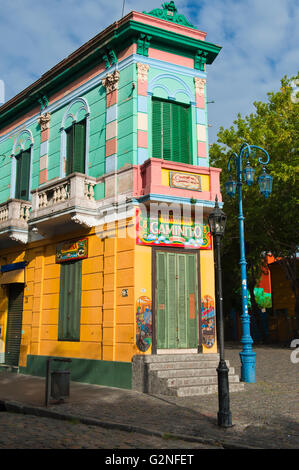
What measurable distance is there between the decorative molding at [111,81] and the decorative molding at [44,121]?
3.38 metres

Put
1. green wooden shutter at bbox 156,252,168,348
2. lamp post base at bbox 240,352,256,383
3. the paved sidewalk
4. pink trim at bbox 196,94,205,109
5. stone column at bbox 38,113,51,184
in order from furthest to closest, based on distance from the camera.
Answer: stone column at bbox 38,113,51,184
pink trim at bbox 196,94,205,109
lamp post base at bbox 240,352,256,383
green wooden shutter at bbox 156,252,168,348
the paved sidewalk

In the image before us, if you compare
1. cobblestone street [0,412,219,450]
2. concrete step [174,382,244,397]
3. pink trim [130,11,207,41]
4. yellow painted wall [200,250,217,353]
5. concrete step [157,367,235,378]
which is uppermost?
pink trim [130,11,207,41]

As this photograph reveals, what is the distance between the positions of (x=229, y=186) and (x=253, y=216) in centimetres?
885

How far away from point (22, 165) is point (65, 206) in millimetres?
5246

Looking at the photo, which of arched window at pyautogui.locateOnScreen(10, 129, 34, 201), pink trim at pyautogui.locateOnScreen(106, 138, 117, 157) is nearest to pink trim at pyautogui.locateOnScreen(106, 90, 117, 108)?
pink trim at pyautogui.locateOnScreen(106, 138, 117, 157)

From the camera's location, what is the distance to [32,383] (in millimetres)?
13133

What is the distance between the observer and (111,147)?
13.6 metres

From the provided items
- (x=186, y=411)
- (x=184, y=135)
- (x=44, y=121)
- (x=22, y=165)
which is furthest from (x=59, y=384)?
(x=22, y=165)

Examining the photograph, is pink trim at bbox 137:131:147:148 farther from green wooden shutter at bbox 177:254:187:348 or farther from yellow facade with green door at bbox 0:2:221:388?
green wooden shutter at bbox 177:254:187:348

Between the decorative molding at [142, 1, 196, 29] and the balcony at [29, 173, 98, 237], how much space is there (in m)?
5.65

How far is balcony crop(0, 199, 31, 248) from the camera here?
15.8 m

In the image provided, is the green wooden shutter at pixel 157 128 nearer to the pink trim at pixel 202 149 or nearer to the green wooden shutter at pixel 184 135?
the green wooden shutter at pixel 184 135

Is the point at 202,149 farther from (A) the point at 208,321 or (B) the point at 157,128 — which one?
(A) the point at 208,321
